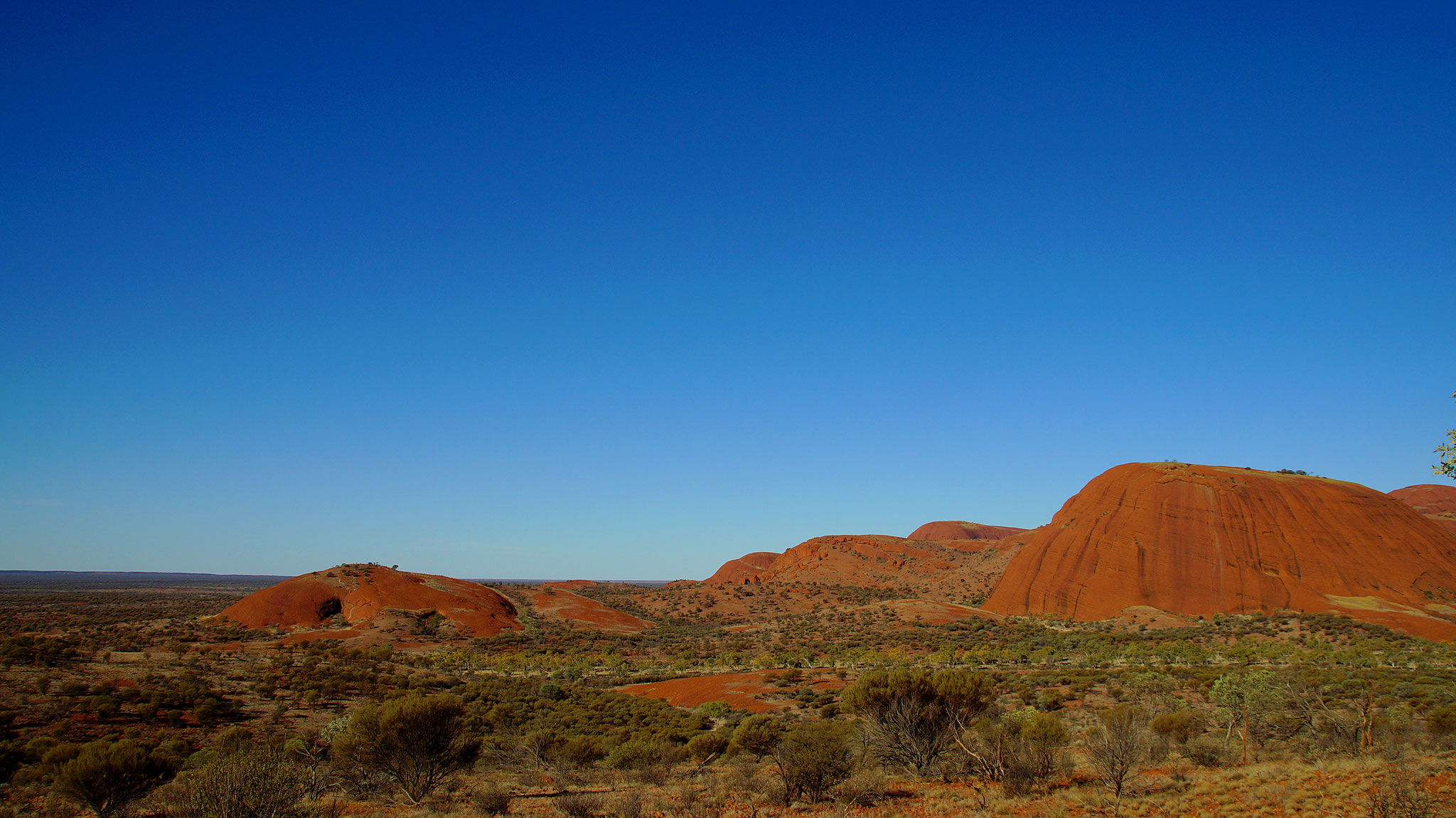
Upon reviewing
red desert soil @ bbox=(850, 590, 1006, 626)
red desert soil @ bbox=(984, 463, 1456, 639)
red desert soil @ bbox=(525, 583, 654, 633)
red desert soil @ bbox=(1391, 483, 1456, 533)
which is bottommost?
red desert soil @ bbox=(525, 583, 654, 633)

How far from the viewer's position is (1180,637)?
1927 inches

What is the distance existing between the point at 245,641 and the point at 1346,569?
91302mm

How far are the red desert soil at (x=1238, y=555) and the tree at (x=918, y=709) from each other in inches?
2016

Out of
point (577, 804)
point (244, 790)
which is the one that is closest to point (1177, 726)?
point (577, 804)

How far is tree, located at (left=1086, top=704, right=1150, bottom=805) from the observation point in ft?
47.2

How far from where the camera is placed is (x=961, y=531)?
183500 millimetres

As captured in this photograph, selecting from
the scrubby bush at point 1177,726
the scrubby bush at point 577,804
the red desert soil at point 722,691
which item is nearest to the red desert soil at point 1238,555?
the red desert soil at point 722,691

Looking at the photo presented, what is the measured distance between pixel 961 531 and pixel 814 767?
7154 inches

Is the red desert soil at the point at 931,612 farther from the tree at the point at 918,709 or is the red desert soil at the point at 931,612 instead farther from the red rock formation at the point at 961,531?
the red rock formation at the point at 961,531

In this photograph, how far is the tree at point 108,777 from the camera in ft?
43.7

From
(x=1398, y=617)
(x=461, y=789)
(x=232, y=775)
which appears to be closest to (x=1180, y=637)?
(x=1398, y=617)

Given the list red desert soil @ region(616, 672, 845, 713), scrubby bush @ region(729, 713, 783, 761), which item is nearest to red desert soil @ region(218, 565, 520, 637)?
red desert soil @ region(616, 672, 845, 713)

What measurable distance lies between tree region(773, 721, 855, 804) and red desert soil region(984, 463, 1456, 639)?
181ft

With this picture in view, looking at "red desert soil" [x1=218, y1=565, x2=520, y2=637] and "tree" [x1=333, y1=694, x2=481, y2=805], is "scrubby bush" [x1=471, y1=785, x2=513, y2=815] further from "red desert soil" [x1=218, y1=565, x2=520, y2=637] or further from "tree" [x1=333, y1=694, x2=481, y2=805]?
"red desert soil" [x1=218, y1=565, x2=520, y2=637]
